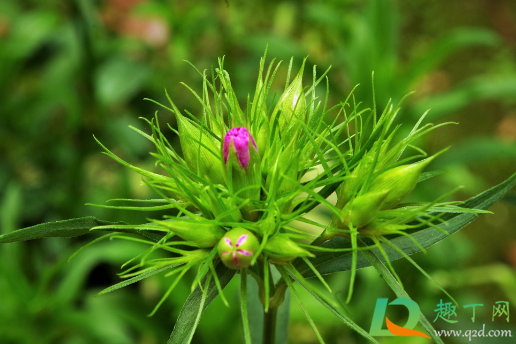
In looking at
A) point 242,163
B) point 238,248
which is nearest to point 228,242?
point 238,248

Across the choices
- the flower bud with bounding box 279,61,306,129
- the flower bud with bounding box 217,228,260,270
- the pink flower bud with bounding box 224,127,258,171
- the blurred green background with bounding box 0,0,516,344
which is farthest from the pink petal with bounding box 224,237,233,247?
the blurred green background with bounding box 0,0,516,344

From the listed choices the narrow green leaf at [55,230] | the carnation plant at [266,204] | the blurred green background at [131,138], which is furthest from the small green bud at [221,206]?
the blurred green background at [131,138]

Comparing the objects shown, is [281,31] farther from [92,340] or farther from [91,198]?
[92,340]

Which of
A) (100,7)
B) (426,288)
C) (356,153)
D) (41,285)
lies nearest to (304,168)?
(356,153)

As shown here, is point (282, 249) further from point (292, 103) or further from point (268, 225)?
point (292, 103)

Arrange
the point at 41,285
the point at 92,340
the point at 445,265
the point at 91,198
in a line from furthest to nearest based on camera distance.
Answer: the point at 91,198, the point at 445,265, the point at 92,340, the point at 41,285
